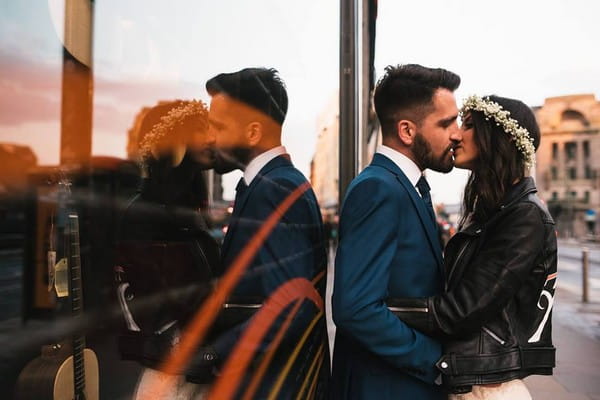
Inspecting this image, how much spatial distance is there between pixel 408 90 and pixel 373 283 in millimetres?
489

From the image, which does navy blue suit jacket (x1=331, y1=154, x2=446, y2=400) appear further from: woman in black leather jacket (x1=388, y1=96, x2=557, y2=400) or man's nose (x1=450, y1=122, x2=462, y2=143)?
man's nose (x1=450, y1=122, x2=462, y2=143)

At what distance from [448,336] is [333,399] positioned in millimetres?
366

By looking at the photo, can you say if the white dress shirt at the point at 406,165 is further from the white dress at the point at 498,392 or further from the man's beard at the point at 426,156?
the white dress at the point at 498,392

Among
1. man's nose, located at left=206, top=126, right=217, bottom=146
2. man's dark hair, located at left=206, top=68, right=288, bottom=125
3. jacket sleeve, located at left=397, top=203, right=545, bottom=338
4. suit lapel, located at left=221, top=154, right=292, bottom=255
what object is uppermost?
man's dark hair, located at left=206, top=68, right=288, bottom=125

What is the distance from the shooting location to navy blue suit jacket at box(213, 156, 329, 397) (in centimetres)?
103

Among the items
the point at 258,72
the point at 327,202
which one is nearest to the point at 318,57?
the point at 327,202

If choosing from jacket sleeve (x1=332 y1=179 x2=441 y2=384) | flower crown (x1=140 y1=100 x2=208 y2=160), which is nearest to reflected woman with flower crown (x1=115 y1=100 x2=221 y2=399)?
flower crown (x1=140 y1=100 x2=208 y2=160)

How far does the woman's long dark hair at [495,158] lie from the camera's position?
1.41 m

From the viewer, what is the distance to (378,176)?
1263 millimetres

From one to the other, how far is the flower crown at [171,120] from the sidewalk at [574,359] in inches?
132

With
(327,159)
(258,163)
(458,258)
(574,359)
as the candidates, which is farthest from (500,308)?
(574,359)

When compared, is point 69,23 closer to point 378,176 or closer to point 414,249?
point 378,176

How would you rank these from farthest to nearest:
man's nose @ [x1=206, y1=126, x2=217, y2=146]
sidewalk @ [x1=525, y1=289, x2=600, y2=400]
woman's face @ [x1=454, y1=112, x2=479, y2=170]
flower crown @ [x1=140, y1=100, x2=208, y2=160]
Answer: sidewalk @ [x1=525, y1=289, x2=600, y2=400] < woman's face @ [x1=454, y1=112, x2=479, y2=170] < man's nose @ [x1=206, y1=126, x2=217, y2=146] < flower crown @ [x1=140, y1=100, x2=208, y2=160]

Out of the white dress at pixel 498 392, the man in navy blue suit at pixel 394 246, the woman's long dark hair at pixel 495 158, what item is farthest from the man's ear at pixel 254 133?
Answer: the white dress at pixel 498 392
